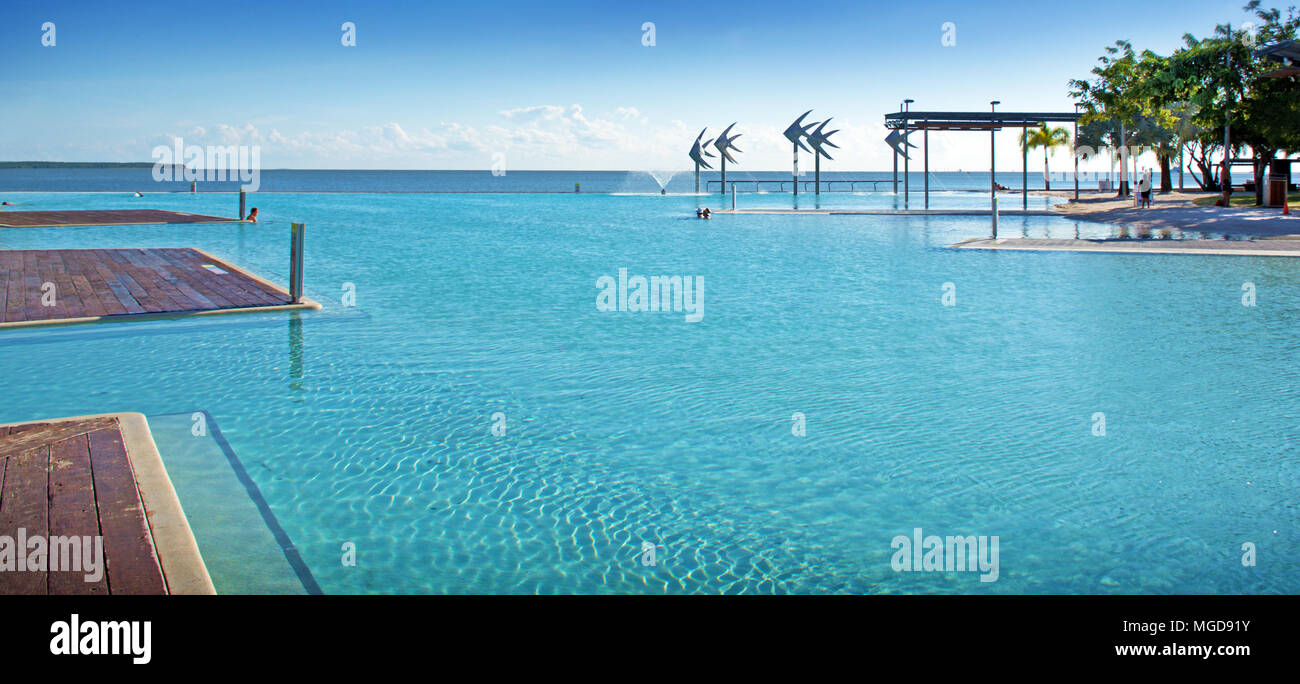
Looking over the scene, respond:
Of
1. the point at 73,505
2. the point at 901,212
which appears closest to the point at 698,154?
the point at 901,212

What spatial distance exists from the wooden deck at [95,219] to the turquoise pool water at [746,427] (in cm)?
1976

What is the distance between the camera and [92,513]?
529 centimetres

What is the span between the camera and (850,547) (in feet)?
19.2

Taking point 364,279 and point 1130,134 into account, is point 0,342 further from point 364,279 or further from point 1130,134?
point 1130,134

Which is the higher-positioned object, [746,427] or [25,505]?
[746,427]

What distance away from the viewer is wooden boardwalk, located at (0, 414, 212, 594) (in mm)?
4480

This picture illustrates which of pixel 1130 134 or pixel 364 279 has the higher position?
pixel 1130 134

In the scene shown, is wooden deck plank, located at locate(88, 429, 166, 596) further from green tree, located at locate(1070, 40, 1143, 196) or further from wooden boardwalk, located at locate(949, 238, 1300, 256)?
green tree, located at locate(1070, 40, 1143, 196)

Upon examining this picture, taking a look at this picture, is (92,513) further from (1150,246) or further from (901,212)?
(901,212)

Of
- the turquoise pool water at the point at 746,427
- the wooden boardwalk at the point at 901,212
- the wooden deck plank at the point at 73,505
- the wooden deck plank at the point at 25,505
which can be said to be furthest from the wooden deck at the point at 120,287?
the wooden boardwalk at the point at 901,212

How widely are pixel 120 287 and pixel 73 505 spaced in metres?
11.6
